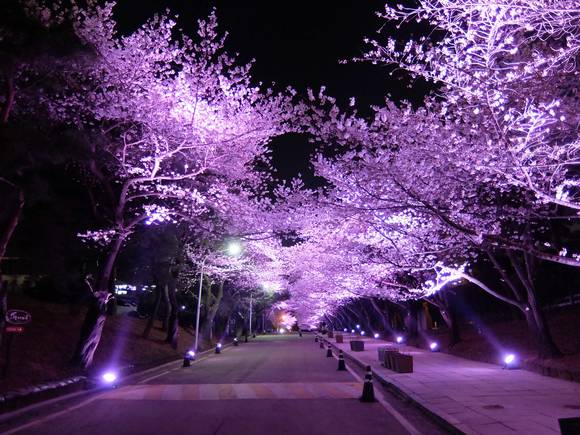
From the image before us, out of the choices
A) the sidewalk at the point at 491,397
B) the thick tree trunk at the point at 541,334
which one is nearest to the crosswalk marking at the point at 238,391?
the sidewalk at the point at 491,397

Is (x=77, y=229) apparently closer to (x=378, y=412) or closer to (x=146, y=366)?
(x=146, y=366)

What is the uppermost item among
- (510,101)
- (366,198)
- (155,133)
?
(155,133)

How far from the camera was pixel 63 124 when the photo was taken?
16.7 metres

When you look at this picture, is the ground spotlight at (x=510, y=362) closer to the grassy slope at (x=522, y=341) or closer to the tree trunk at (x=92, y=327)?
the grassy slope at (x=522, y=341)

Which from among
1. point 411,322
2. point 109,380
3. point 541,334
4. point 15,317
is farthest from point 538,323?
point 411,322

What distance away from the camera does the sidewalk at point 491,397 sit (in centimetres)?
831

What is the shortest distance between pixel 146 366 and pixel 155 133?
11033 millimetres

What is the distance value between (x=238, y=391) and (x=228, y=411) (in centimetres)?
351

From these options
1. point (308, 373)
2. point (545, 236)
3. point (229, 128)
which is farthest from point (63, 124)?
point (545, 236)

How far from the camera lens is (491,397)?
11.2m

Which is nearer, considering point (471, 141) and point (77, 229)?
point (471, 141)

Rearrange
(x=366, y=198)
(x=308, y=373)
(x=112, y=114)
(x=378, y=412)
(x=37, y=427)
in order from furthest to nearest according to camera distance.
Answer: (x=308, y=373)
(x=112, y=114)
(x=366, y=198)
(x=378, y=412)
(x=37, y=427)

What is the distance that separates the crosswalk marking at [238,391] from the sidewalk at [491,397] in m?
1.68

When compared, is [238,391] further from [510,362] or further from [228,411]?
[510,362]
